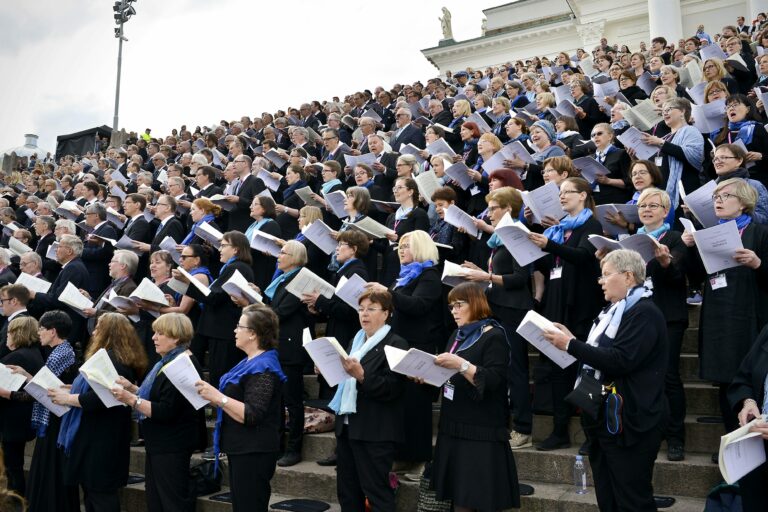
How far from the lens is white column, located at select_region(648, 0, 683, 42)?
96.6 feet

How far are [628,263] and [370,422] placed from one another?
1.97 metres

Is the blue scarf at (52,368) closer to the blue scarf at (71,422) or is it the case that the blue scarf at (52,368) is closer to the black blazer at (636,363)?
the blue scarf at (71,422)

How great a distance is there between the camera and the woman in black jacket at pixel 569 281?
217 inches

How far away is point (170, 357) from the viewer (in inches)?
216

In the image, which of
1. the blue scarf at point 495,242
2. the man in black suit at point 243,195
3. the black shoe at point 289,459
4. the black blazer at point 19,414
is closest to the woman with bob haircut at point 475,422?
the blue scarf at point 495,242

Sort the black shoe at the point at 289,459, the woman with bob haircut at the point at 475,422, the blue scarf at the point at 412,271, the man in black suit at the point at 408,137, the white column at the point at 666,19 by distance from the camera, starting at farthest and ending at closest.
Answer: the white column at the point at 666,19
the man in black suit at the point at 408,137
the black shoe at the point at 289,459
the blue scarf at the point at 412,271
the woman with bob haircut at the point at 475,422

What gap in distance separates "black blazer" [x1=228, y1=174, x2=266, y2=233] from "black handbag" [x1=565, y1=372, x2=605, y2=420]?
20.6 ft

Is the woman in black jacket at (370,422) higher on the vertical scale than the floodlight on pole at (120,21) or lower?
lower

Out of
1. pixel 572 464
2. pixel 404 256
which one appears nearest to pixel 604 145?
pixel 404 256

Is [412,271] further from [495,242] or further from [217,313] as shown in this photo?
[217,313]

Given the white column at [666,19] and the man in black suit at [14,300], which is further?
the white column at [666,19]

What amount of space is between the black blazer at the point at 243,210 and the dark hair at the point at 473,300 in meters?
5.40

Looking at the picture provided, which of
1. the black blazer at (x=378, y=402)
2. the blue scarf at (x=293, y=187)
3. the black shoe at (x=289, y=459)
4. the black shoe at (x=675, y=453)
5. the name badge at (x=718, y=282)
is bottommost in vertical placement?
the black shoe at (x=289, y=459)

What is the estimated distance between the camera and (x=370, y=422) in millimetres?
4891
